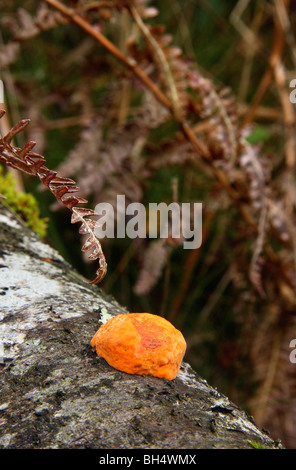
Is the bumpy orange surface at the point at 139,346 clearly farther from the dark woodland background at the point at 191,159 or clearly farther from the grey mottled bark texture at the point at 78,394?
the dark woodland background at the point at 191,159

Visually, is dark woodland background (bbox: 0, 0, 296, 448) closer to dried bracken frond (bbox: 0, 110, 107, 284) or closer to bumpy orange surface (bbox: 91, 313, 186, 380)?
dried bracken frond (bbox: 0, 110, 107, 284)

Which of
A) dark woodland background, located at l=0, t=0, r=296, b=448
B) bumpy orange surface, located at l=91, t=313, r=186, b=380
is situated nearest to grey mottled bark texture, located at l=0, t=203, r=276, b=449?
bumpy orange surface, located at l=91, t=313, r=186, b=380

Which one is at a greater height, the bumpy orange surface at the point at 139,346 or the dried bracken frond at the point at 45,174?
the dried bracken frond at the point at 45,174

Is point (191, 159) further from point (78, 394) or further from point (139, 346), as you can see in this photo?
point (78, 394)

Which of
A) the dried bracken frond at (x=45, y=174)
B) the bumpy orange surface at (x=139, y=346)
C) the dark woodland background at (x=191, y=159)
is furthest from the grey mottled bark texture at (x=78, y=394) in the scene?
the dark woodland background at (x=191, y=159)

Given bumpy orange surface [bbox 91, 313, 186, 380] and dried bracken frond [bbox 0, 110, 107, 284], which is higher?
dried bracken frond [bbox 0, 110, 107, 284]

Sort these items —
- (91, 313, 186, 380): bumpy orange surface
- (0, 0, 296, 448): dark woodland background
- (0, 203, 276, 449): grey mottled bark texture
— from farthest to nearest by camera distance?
(0, 0, 296, 448): dark woodland background < (91, 313, 186, 380): bumpy orange surface < (0, 203, 276, 449): grey mottled bark texture
